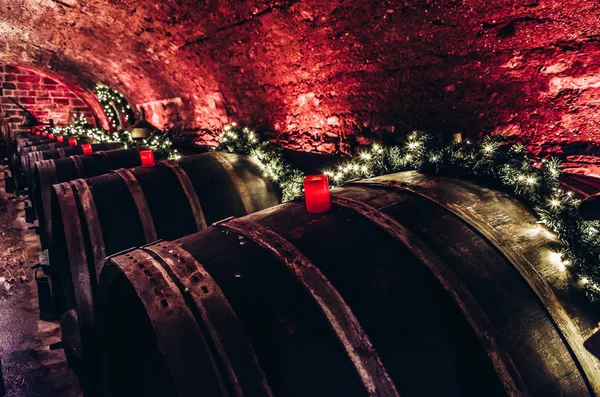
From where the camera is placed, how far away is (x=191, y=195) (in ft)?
9.46

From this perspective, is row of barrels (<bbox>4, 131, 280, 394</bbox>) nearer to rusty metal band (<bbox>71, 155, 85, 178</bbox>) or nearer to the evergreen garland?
rusty metal band (<bbox>71, 155, 85, 178</bbox>)

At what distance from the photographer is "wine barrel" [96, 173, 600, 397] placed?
1.01m

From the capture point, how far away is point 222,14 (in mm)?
3785

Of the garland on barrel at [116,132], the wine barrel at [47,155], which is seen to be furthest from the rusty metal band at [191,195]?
the wine barrel at [47,155]

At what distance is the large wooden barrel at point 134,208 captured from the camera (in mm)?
2266

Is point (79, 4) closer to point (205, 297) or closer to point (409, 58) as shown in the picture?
point (409, 58)

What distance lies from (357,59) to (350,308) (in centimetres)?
282

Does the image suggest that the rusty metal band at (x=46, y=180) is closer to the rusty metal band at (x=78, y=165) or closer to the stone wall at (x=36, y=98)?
the rusty metal band at (x=78, y=165)

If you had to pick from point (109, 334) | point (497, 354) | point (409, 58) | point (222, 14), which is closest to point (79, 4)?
point (222, 14)

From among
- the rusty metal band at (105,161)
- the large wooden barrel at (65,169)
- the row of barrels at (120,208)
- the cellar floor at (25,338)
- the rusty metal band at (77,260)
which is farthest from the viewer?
the rusty metal band at (105,161)

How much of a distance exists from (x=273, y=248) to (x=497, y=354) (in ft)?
2.96

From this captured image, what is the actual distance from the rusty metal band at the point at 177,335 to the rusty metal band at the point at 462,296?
0.88 metres

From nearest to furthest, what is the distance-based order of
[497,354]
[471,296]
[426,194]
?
[497,354], [471,296], [426,194]

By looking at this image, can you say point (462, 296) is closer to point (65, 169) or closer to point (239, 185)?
point (239, 185)
